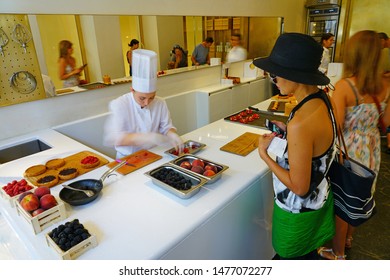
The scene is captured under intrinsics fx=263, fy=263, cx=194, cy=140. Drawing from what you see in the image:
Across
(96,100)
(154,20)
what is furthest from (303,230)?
(154,20)

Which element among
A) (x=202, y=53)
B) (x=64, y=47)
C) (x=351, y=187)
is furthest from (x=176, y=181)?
(x=202, y=53)

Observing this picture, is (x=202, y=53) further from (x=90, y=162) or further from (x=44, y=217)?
(x=44, y=217)

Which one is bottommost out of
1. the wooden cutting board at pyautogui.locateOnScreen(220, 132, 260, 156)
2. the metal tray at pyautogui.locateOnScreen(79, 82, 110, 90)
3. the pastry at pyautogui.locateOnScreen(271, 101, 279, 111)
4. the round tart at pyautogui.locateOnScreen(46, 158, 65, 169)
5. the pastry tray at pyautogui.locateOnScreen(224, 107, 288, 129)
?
the pastry tray at pyautogui.locateOnScreen(224, 107, 288, 129)

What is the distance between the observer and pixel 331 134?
98cm

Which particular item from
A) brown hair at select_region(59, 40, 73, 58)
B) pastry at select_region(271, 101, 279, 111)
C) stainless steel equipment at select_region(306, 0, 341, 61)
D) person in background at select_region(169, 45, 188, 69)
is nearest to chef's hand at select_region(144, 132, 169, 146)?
brown hair at select_region(59, 40, 73, 58)

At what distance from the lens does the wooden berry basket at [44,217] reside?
919 millimetres

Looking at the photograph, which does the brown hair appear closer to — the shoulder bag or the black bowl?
the black bowl

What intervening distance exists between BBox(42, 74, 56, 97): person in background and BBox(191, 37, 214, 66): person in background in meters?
1.77

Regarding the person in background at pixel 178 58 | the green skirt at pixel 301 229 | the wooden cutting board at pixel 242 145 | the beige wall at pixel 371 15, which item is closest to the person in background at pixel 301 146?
the green skirt at pixel 301 229

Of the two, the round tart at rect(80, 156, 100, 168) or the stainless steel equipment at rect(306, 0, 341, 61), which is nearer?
the round tart at rect(80, 156, 100, 168)

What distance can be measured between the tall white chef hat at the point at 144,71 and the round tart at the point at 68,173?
0.56 m

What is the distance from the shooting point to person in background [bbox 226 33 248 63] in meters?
3.73

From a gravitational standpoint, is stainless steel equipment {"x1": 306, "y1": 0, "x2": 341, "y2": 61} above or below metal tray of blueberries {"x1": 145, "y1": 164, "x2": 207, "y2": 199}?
above

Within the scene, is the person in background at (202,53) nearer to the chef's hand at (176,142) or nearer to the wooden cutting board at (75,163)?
the chef's hand at (176,142)
